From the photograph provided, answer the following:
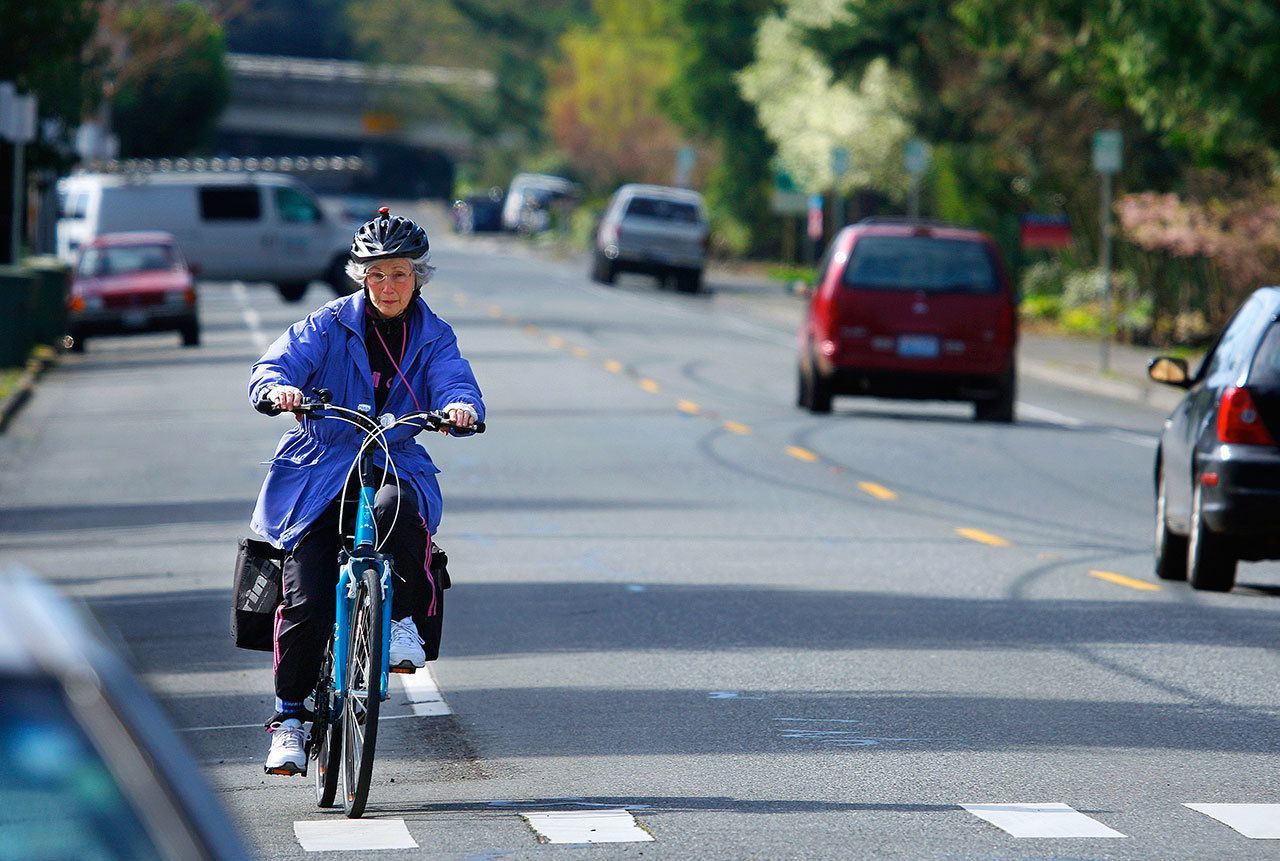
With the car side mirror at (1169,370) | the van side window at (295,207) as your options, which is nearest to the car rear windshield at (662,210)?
the van side window at (295,207)

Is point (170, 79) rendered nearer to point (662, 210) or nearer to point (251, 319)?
point (662, 210)

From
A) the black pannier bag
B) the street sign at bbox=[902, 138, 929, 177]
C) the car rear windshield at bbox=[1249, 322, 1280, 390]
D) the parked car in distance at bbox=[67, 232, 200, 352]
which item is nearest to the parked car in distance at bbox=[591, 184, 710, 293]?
the street sign at bbox=[902, 138, 929, 177]

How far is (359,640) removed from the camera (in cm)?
703

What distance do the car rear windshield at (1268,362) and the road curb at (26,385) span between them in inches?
526

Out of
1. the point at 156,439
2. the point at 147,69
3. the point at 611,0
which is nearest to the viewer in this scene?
the point at 156,439

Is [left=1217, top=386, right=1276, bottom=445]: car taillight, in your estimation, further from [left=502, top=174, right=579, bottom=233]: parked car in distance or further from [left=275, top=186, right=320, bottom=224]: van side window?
[left=502, top=174, right=579, bottom=233]: parked car in distance

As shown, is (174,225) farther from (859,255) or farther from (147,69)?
(859,255)

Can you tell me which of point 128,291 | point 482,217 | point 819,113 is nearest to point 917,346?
point 128,291

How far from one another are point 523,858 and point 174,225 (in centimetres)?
3605

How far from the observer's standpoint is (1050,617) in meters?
11.6

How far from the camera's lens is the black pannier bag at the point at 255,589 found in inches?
287

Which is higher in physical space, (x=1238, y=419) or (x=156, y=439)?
(x=1238, y=419)

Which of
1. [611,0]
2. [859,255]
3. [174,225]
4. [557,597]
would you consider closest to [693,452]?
[859,255]

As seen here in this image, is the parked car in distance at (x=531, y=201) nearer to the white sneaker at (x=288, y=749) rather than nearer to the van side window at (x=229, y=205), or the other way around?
the van side window at (x=229, y=205)
